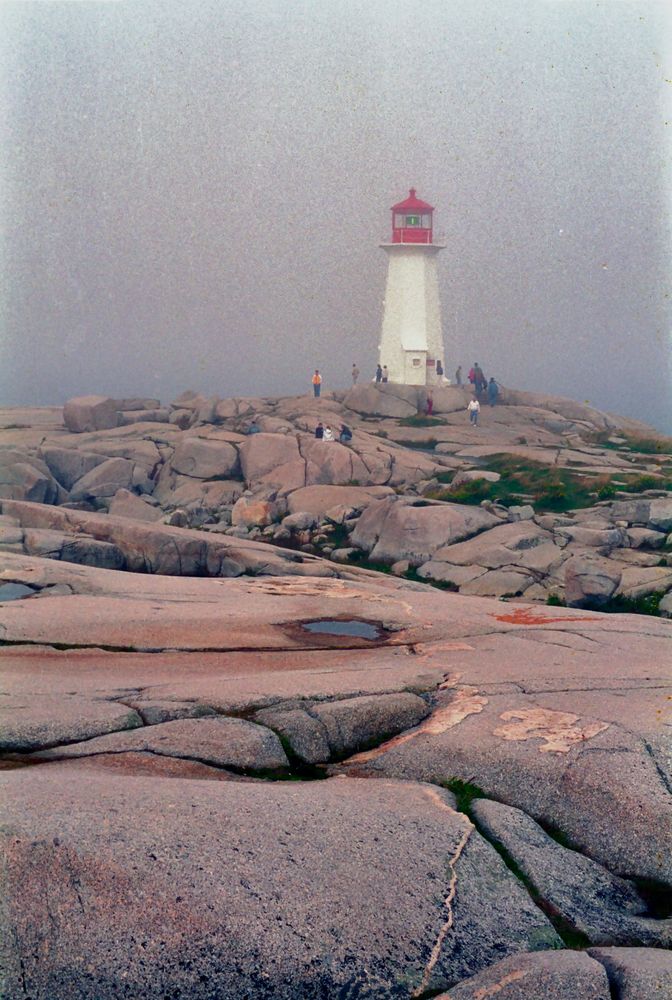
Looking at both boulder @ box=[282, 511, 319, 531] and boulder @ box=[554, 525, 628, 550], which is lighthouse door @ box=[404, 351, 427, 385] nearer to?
boulder @ box=[282, 511, 319, 531]

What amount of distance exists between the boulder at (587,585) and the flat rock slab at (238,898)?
1457 cm

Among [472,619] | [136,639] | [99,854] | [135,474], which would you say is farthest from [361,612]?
[135,474]

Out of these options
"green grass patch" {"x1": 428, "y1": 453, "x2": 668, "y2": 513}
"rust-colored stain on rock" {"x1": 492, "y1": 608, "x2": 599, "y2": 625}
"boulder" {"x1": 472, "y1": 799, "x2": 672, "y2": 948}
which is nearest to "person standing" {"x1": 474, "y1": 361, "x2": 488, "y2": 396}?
"green grass patch" {"x1": 428, "y1": 453, "x2": 668, "y2": 513}

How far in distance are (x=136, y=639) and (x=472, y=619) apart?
5338mm

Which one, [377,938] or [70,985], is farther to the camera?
[377,938]

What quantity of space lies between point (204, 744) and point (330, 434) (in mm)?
28454

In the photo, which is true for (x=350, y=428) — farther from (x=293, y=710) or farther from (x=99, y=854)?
(x=99, y=854)

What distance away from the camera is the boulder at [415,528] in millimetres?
26000

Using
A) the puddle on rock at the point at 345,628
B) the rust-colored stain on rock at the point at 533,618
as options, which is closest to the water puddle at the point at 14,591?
the puddle on rock at the point at 345,628

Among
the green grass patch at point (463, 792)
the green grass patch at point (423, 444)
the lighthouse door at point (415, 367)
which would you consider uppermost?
the lighthouse door at point (415, 367)

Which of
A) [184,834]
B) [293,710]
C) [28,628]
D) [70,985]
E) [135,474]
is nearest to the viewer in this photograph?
[70,985]

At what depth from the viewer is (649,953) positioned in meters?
6.16

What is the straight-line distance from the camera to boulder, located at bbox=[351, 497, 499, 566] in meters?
26.0

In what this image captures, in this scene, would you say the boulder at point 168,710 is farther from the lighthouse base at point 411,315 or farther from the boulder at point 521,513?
the lighthouse base at point 411,315
